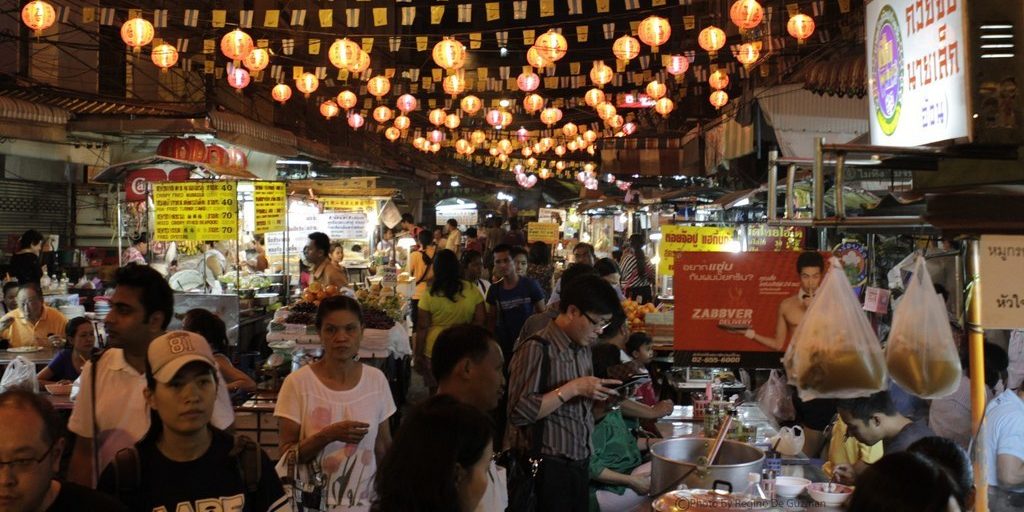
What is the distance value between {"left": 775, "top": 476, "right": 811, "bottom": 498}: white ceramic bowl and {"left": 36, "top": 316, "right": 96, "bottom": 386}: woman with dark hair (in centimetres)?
538

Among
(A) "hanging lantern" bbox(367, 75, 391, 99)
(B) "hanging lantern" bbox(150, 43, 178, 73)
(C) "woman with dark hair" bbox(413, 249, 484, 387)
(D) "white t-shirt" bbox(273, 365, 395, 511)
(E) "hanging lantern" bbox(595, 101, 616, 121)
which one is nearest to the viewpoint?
(D) "white t-shirt" bbox(273, 365, 395, 511)

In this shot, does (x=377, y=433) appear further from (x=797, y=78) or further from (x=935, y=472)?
(x=797, y=78)

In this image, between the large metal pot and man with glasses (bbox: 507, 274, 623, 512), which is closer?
the large metal pot

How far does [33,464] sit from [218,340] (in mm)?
4689

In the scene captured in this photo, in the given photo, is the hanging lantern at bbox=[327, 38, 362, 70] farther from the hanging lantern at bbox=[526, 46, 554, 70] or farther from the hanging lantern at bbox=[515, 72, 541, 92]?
the hanging lantern at bbox=[515, 72, 541, 92]

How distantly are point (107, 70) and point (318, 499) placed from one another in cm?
1782

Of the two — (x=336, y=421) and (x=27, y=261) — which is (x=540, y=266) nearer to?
(x=27, y=261)

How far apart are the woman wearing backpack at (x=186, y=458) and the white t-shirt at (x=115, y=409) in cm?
61

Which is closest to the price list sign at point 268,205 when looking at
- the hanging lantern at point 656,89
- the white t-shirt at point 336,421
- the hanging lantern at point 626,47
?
the hanging lantern at point 626,47

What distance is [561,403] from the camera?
17.0 feet

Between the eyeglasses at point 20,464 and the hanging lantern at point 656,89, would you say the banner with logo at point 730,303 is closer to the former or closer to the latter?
the eyeglasses at point 20,464

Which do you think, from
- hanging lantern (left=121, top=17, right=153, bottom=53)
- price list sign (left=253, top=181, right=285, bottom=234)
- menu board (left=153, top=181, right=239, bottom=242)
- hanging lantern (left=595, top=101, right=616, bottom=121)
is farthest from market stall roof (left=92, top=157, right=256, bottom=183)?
hanging lantern (left=595, top=101, right=616, bottom=121)

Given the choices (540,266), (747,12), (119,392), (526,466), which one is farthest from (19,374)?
(747,12)

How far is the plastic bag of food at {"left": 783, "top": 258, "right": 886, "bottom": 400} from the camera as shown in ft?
13.7
